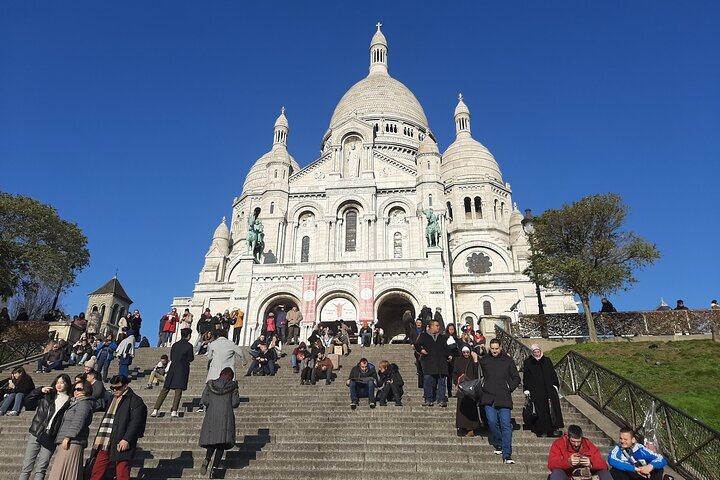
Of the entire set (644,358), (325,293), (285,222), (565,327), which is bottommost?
(644,358)

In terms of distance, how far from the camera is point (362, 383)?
1205cm

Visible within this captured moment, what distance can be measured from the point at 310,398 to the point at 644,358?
458 inches

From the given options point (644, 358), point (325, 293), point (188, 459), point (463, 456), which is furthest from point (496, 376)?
point (325, 293)

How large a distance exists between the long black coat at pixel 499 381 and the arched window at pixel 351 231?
90.4ft

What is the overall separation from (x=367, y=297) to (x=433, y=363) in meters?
19.7

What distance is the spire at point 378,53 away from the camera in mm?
67062

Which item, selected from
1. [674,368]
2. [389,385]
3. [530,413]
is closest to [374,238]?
[674,368]

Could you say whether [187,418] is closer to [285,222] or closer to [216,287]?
[285,222]

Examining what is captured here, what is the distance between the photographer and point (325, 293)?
31234 millimetres

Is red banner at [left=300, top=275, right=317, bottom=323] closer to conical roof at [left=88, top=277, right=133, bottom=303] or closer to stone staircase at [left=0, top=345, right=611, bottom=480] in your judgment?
stone staircase at [left=0, top=345, right=611, bottom=480]

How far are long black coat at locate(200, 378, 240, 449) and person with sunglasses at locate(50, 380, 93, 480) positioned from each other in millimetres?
1594

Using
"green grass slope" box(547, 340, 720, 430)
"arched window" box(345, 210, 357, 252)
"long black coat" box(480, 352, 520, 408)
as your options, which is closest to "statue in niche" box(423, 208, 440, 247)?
"arched window" box(345, 210, 357, 252)

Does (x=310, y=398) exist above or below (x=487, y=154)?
below

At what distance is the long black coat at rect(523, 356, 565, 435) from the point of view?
29.9 feet
